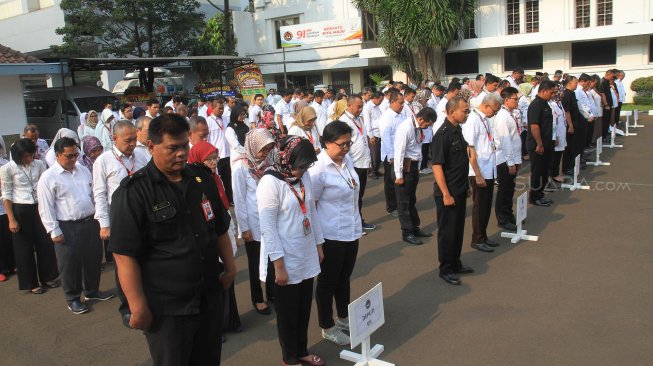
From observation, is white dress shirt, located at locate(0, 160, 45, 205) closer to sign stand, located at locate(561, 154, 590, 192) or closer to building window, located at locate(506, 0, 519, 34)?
sign stand, located at locate(561, 154, 590, 192)

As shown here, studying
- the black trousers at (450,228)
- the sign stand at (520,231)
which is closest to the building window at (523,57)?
the sign stand at (520,231)

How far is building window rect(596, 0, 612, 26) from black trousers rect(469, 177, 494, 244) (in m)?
21.2

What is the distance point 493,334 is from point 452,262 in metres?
1.30

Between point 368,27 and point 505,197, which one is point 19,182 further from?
point 368,27

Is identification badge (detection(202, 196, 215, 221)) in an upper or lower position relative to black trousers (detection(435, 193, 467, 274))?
upper

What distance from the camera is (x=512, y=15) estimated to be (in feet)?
84.6

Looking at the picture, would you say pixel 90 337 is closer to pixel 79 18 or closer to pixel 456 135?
pixel 456 135

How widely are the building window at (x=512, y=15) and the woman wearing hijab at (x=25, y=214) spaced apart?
24.1m

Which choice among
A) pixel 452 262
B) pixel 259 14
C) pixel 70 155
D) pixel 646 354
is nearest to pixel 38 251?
pixel 70 155

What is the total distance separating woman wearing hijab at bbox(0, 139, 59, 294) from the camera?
6172mm

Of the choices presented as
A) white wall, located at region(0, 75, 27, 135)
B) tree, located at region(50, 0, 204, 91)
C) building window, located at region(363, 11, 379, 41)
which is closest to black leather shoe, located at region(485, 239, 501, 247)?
white wall, located at region(0, 75, 27, 135)

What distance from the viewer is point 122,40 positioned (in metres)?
27.4

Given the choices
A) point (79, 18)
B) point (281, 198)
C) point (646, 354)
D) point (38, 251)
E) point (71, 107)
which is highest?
point (79, 18)

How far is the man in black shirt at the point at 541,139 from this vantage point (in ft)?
27.5
